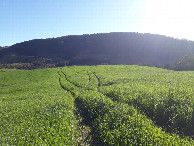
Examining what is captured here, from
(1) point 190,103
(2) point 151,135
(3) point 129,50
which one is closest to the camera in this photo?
(2) point 151,135

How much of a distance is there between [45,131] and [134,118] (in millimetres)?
7721

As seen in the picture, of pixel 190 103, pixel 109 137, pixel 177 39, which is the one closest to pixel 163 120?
pixel 190 103

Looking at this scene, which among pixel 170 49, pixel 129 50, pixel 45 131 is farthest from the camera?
pixel 129 50

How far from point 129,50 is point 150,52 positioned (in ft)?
84.7

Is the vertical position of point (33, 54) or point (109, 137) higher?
point (33, 54)

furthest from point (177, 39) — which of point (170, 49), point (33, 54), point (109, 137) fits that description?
point (109, 137)

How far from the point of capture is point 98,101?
745 inches

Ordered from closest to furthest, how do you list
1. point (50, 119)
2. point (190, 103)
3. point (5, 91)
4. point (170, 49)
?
point (50, 119) < point (190, 103) < point (5, 91) < point (170, 49)

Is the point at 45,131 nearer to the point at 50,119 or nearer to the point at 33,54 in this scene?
the point at 50,119

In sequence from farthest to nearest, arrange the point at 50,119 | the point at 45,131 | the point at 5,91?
the point at 5,91 → the point at 50,119 → the point at 45,131

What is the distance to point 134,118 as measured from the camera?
1315 cm

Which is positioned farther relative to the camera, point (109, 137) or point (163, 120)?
point (163, 120)

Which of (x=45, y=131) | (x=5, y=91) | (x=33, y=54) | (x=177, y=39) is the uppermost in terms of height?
(x=177, y=39)

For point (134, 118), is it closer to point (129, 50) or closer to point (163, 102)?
point (163, 102)
